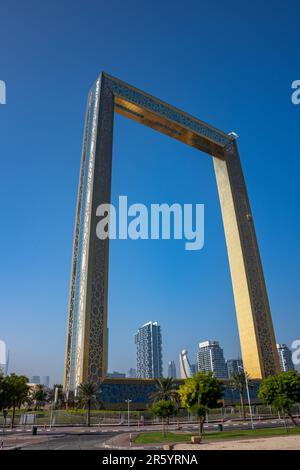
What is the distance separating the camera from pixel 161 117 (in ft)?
208

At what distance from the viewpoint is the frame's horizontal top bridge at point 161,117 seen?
6162 centimetres

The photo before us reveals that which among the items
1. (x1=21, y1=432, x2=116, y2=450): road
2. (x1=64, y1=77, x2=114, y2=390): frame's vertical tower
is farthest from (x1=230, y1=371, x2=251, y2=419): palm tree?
(x1=21, y1=432, x2=116, y2=450): road

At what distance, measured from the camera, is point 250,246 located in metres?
68.1

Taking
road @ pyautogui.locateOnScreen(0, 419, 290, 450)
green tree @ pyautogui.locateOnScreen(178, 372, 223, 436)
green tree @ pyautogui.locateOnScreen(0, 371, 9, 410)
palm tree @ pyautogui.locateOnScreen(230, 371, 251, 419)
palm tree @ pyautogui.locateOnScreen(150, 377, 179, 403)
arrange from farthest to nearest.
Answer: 1. palm tree @ pyautogui.locateOnScreen(230, 371, 251, 419)
2. palm tree @ pyautogui.locateOnScreen(150, 377, 179, 403)
3. green tree @ pyautogui.locateOnScreen(0, 371, 9, 410)
4. green tree @ pyautogui.locateOnScreen(178, 372, 223, 436)
5. road @ pyautogui.locateOnScreen(0, 419, 290, 450)

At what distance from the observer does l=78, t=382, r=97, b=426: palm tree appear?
143 ft

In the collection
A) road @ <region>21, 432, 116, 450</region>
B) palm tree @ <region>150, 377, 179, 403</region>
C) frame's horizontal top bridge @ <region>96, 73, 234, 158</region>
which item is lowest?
road @ <region>21, 432, 116, 450</region>

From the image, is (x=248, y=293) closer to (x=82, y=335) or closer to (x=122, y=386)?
(x=122, y=386)

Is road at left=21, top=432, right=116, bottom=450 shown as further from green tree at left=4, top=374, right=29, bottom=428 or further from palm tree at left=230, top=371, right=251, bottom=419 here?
palm tree at left=230, top=371, right=251, bottom=419

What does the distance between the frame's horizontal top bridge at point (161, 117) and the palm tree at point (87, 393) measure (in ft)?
144

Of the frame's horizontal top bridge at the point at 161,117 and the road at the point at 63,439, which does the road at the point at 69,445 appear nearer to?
the road at the point at 63,439

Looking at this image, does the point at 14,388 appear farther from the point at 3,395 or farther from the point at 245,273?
the point at 245,273

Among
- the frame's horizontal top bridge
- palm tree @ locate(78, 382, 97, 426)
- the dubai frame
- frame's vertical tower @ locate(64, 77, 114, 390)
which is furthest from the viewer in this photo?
the frame's horizontal top bridge

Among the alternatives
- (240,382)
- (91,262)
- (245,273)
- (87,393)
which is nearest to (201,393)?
(87,393)

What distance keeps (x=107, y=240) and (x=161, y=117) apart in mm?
25282
